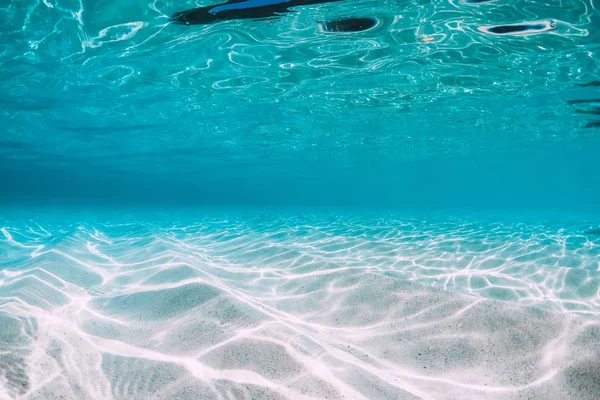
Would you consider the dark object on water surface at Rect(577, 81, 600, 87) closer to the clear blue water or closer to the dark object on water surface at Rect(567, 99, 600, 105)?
the clear blue water

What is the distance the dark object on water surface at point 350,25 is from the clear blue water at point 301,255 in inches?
9.2

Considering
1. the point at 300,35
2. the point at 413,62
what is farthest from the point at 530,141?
the point at 300,35

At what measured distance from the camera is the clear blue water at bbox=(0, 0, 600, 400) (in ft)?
7.89

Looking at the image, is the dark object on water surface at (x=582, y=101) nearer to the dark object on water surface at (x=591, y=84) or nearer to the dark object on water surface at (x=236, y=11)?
the dark object on water surface at (x=591, y=84)

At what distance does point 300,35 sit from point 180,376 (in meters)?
9.42

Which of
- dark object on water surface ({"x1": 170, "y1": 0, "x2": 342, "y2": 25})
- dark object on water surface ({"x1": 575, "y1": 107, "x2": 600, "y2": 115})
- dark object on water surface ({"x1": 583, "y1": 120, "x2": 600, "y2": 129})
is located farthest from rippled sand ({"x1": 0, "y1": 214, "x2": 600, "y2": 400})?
dark object on water surface ({"x1": 583, "y1": 120, "x2": 600, "y2": 129})

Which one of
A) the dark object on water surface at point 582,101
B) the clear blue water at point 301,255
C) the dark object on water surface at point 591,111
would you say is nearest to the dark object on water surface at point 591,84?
the clear blue water at point 301,255

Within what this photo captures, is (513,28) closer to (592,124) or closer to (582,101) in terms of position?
(582,101)

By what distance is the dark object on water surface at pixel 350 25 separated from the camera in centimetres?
870

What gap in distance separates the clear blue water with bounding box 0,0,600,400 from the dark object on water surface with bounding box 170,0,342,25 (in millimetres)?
251

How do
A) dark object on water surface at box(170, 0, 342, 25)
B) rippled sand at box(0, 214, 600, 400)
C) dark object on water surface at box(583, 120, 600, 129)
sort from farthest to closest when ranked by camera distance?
1. dark object on water surface at box(583, 120, 600, 129)
2. dark object on water surface at box(170, 0, 342, 25)
3. rippled sand at box(0, 214, 600, 400)

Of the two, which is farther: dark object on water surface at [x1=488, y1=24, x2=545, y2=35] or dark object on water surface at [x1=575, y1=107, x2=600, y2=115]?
dark object on water surface at [x1=575, y1=107, x2=600, y2=115]

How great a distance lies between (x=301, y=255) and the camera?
22.2 feet

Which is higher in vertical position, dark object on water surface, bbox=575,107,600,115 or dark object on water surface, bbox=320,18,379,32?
dark object on water surface, bbox=320,18,379,32
